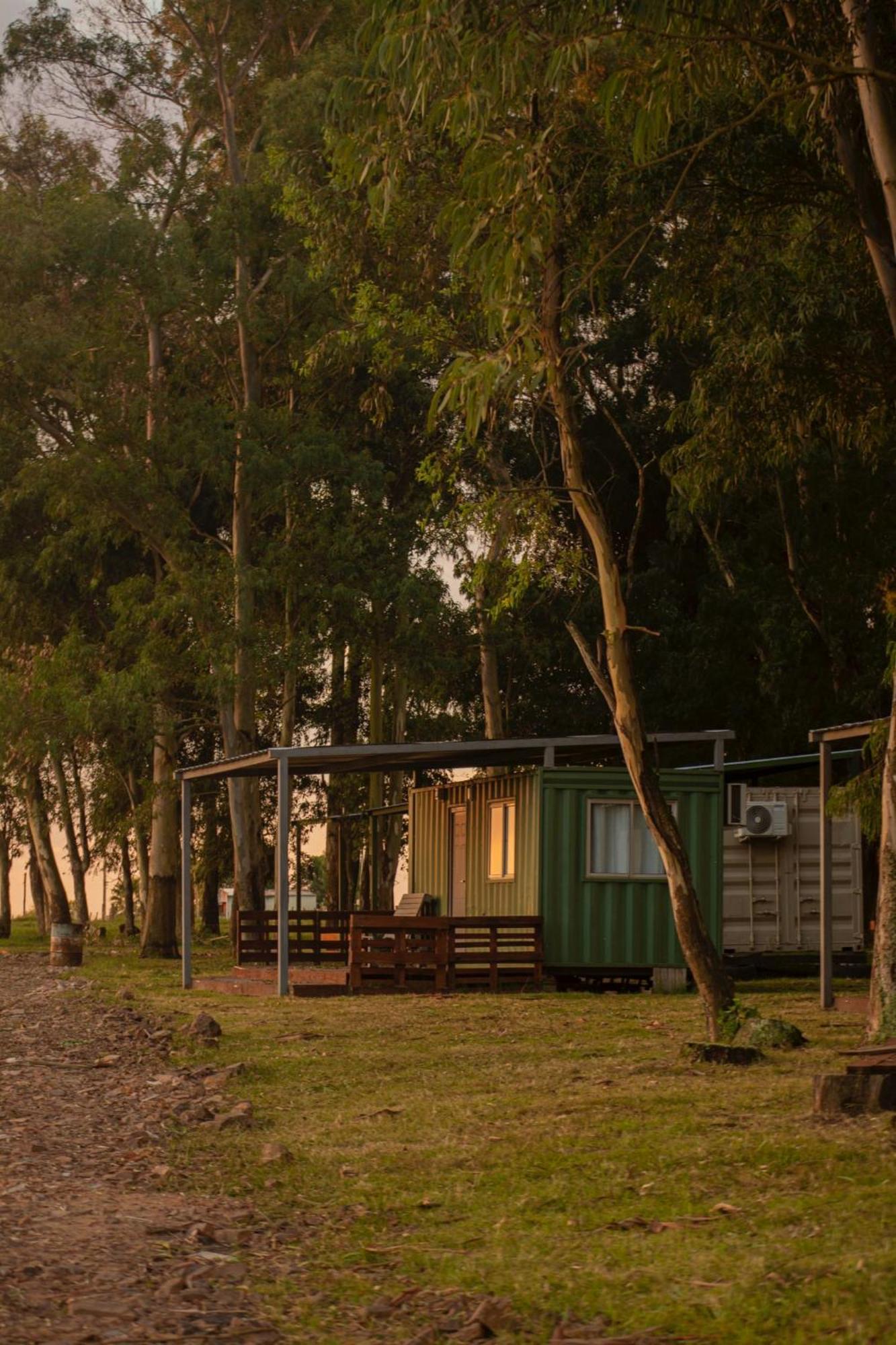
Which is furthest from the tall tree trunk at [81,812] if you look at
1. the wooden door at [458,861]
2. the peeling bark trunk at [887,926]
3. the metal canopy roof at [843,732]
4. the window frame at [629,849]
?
the peeling bark trunk at [887,926]

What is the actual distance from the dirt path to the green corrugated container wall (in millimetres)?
8805

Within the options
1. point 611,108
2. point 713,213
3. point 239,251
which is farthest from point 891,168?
point 239,251

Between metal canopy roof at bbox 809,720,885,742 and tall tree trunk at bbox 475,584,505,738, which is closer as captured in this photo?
metal canopy roof at bbox 809,720,885,742

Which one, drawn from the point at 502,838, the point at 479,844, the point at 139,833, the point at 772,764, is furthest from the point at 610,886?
the point at 139,833

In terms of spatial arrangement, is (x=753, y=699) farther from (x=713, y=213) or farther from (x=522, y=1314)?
(x=522, y=1314)

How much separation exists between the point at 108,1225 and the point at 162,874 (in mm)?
25246

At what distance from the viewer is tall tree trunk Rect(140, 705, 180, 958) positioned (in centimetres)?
3120

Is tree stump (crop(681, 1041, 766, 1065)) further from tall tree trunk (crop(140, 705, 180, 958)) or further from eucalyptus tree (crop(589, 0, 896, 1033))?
tall tree trunk (crop(140, 705, 180, 958))

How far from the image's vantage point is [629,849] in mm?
21125

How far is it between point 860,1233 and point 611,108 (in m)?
10.3

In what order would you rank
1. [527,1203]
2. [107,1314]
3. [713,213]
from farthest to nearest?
[713,213] → [527,1203] → [107,1314]

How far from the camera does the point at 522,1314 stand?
5.59 metres

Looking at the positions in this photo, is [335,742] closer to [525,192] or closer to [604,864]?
[604,864]

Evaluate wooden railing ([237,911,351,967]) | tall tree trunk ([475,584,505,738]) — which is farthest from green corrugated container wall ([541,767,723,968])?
tall tree trunk ([475,584,505,738])
